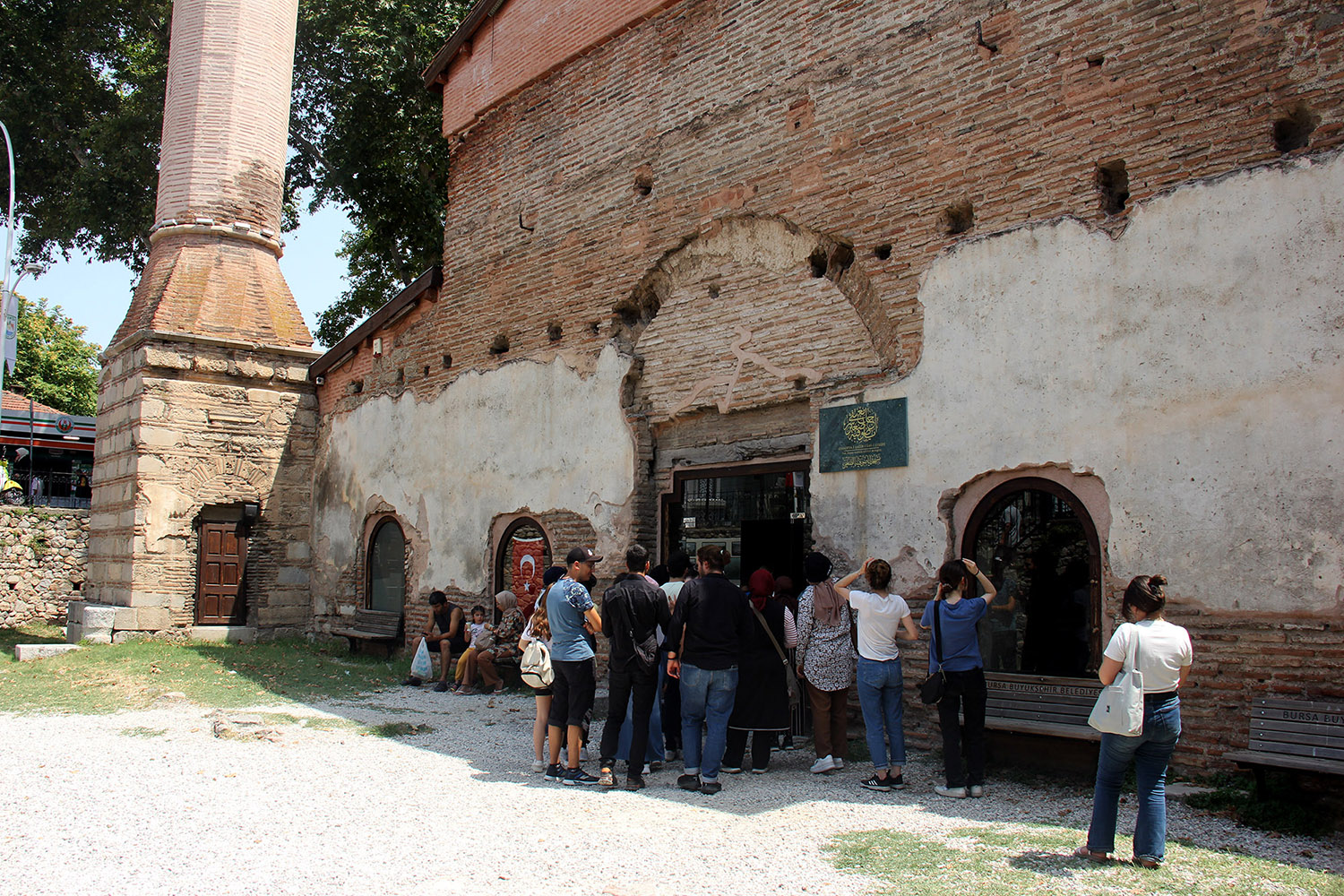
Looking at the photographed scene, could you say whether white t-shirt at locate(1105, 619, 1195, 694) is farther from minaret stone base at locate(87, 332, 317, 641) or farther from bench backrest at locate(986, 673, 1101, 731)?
minaret stone base at locate(87, 332, 317, 641)

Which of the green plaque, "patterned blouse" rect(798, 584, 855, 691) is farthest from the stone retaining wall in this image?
"patterned blouse" rect(798, 584, 855, 691)

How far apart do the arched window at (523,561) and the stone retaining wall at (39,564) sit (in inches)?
443

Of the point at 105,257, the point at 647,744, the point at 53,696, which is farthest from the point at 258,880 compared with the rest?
the point at 105,257

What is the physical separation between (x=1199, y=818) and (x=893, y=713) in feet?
5.84

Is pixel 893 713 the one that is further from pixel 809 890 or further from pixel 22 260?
pixel 22 260

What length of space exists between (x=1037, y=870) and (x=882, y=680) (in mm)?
1894

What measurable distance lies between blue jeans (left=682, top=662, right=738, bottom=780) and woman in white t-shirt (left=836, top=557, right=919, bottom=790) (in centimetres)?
88

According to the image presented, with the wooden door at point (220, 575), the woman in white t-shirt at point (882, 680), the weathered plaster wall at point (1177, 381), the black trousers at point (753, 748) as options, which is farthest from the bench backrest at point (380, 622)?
the woman in white t-shirt at point (882, 680)

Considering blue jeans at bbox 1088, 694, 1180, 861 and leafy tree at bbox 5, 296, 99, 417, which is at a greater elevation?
leafy tree at bbox 5, 296, 99, 417

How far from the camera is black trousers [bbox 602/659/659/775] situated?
6.26 meters

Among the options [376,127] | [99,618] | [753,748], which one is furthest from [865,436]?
[376,127]

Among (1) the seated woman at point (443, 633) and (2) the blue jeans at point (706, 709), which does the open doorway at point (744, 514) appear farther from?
(1) the seated woman at point (443, 633)

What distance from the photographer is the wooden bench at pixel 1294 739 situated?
5078mm

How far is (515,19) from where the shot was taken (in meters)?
12.5
